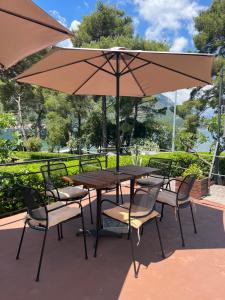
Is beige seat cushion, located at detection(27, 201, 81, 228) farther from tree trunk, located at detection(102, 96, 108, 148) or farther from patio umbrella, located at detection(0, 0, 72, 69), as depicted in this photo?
tree trunk, located at detection(102, 96, 108, 148)

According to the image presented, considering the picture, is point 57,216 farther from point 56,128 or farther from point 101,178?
point 56,128

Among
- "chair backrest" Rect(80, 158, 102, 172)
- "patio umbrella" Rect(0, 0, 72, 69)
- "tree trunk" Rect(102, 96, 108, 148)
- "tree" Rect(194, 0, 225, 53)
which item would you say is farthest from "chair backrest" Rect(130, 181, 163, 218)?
"tree" Rect(194, 0, 225, 53)

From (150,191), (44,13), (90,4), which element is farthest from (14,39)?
Answer: (90,4)

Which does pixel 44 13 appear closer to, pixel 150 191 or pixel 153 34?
pixel 150 191

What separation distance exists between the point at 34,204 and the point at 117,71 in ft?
6.45

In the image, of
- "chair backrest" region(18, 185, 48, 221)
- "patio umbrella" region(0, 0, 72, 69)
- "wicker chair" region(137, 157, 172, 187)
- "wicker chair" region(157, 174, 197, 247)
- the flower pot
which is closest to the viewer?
"patio umbrella" region(0, 0, 72, 69)

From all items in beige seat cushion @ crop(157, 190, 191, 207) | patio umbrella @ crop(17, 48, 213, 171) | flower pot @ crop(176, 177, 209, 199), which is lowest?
flower pot @ crop(176, 177, 209, 199)

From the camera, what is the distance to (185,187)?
10.8 ft

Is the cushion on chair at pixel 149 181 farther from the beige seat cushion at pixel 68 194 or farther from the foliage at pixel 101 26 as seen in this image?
the foliage at pixel 101 26

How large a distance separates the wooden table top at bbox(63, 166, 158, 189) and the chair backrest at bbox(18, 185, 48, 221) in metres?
0.61

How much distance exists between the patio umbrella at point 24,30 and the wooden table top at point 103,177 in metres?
1.46

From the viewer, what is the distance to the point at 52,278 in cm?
249

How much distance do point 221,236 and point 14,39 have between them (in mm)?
3128

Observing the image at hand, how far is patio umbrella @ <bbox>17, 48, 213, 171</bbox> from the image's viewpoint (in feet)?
9.95
